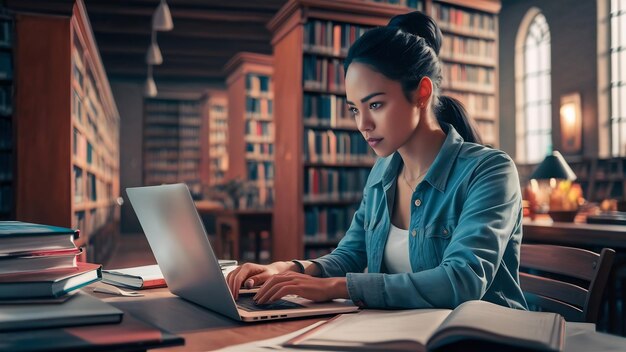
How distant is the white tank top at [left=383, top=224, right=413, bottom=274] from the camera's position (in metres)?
1.42

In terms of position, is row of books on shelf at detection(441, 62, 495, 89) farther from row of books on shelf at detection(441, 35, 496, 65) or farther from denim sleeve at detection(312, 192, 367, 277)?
denim sleeve at detection(312, 192, 367, 277)

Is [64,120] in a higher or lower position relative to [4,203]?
higher

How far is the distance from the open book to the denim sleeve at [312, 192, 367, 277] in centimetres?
54

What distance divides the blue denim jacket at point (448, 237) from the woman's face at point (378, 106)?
13 cm

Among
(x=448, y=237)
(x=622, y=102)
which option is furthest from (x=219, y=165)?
(x=448, y=237)

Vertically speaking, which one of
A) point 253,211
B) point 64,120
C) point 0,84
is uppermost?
point 0,84

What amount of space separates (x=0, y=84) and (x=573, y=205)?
13.0 ft

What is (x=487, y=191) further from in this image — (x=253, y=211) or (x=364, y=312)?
(x=253, y=211)

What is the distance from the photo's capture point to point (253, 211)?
230 inches

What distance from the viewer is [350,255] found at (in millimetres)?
1569

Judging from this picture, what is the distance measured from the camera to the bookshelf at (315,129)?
4.88 meters

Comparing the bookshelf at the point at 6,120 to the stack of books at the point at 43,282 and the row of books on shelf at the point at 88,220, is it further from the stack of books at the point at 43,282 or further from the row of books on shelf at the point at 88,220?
the stack of books at the point at 43,282

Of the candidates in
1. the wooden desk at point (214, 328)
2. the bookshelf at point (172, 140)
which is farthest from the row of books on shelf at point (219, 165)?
the wooden desk at point (214, 328)

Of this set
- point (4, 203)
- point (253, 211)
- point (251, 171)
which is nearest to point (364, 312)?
point (4, 203)
